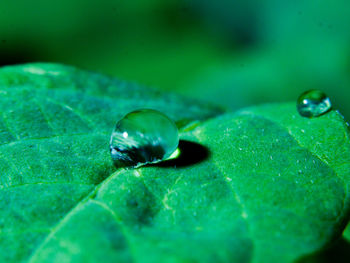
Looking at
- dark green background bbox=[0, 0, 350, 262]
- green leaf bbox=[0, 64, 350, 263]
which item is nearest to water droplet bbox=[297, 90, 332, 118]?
green leaf bbox=[0, 64, 350, 263]

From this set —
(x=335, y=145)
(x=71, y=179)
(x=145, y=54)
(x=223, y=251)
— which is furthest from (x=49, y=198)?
(x=145, y=54)

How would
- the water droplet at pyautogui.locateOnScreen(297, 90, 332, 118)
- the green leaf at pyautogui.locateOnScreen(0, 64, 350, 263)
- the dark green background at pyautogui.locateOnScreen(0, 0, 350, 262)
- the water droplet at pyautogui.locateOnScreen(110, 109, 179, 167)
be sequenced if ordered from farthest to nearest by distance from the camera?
the dark green background at pyautogui.locateOnScreen(0, 0, 350, 262)
the water droplet at pyautogui.locateOnScreen(297, 90, 332, 118)
the water droplet at pyautogui.locateOnScreen(110, 109, 179, 167)
the green leaf at pyautogui.locateOnScreen(0, 64, 350, 263)

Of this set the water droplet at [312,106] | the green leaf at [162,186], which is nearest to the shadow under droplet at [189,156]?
the green leaf at [162,186]

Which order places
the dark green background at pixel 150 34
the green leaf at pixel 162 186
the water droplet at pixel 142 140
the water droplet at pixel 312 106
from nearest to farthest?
1. the green leaf at pixel 162 186
2. the water droplet at pixel 142 140
3. the water droplet at pixel 312 106
4. the dark green background at pixel 150 34

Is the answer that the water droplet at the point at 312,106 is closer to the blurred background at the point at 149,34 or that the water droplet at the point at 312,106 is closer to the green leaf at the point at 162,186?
the green leaf at the point at 162,186

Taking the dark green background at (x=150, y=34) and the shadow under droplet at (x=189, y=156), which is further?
the dark green background at (x=150, y=34)

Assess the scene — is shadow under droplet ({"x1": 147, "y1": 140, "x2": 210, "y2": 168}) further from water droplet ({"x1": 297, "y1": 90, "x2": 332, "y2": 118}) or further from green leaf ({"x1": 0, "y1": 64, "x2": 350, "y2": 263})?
water droplet ({"x1": 297, "y1": 90, "x2": 332, "y2": 118})

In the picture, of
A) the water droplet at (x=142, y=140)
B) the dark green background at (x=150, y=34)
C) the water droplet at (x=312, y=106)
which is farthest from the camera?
the dark green background at (x=150, y=34)

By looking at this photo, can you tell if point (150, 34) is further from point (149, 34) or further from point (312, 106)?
point (312, 106)
